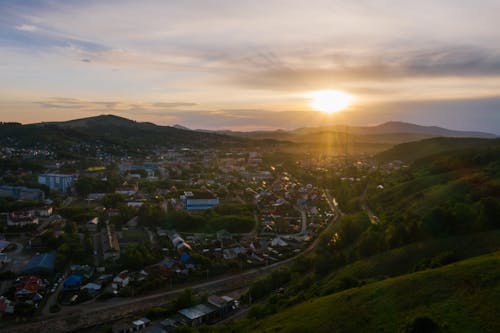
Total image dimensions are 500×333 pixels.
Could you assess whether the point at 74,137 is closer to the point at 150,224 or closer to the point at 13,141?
the point at 13,141

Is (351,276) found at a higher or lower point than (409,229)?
lower

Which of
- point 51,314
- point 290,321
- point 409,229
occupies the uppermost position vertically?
point 409,229

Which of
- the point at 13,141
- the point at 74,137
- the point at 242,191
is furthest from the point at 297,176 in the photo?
the point at 13,141

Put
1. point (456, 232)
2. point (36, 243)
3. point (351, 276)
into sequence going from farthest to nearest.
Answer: point (36, 243) < point (456, 232) < point (351, 276)

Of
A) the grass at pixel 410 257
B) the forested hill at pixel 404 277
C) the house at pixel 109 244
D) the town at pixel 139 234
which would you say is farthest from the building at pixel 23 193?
the grass at pixel 410 257

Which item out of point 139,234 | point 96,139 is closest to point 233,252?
point 139,234

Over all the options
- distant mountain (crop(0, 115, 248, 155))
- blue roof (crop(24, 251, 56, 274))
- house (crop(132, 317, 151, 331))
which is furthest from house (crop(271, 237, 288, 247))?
distant mountain (crop(0, 115, 248, 155))

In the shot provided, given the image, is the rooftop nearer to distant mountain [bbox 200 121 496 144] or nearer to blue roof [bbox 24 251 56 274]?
blue roof [bbox 24 251 56 274]
